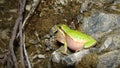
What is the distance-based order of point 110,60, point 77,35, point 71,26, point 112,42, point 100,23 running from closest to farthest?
point 110,60 < point 112,42 < point 77,35 < point 100,23 < point 71,26

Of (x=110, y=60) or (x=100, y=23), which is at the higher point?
(x=100, y=23)

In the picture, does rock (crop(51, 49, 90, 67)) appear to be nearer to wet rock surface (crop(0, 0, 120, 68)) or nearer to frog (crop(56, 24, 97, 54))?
wet rock surface (crop(0, 0, 120, 68))

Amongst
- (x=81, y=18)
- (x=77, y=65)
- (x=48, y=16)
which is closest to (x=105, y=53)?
(x=77, y=65)

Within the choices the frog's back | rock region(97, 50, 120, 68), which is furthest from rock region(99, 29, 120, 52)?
the frog's back

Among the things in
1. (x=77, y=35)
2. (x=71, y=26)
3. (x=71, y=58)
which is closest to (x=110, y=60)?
(x=71, y=58)

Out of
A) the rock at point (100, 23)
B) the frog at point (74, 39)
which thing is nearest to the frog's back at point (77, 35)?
the frog at point (74, 39)

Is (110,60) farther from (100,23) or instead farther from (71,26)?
(71,26)

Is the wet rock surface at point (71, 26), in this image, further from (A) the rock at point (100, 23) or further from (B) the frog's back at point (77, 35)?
(B) the frog's back at point (77, 35)

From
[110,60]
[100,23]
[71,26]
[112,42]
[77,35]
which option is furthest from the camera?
[71,26]
